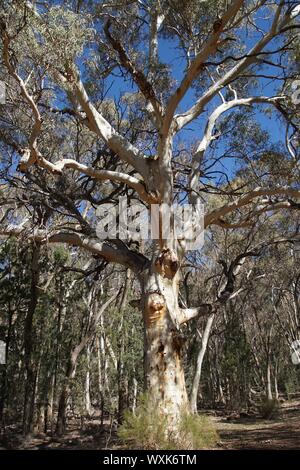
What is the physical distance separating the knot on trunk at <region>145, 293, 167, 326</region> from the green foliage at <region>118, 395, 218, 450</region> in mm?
989

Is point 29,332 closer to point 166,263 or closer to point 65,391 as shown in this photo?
point 65,391

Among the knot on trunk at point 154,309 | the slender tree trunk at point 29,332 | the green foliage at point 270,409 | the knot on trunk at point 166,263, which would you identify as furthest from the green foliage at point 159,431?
the green foliage at point 270,409

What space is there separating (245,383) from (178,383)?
43.0 feet

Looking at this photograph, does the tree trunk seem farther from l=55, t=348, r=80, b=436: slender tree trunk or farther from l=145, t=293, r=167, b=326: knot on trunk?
l=55, t=348, r=80, b=436: slender tree trunk

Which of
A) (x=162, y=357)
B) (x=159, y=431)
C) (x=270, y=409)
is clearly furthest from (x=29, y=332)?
(x=270, y=409)

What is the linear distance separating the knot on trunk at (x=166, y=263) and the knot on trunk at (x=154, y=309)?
368 mm

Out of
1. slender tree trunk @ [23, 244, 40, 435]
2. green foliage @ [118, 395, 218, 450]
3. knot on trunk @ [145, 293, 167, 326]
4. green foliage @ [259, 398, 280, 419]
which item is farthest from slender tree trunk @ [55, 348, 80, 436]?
green foliage @ [118, 395, 218, 450]

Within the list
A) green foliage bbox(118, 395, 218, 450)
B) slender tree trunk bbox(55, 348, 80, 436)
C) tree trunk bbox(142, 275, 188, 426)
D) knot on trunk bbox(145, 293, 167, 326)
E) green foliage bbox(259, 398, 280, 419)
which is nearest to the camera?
green foliage bbox(118, 395, 218, 450)

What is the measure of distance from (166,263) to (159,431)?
7.15 ft

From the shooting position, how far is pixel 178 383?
5.77m

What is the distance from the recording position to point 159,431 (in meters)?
5.09

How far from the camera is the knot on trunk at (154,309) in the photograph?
6.05 m

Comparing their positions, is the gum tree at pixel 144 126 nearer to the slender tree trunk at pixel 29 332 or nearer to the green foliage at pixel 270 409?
the slender tree trunk at pixel 29 332

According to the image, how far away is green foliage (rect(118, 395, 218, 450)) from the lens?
198 inches
